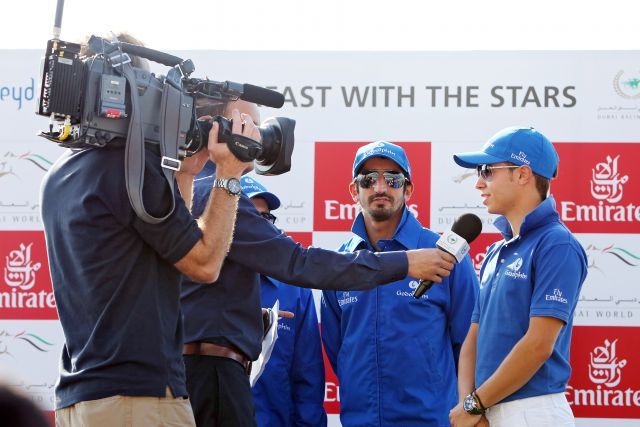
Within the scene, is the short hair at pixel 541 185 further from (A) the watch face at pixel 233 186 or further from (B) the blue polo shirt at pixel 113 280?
(B) the blue polo shirt at pixel 113 280

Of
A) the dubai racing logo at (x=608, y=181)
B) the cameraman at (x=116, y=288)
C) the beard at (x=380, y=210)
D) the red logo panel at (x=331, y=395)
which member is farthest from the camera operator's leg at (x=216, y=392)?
the dubai racing logo at (x=608, y=181)

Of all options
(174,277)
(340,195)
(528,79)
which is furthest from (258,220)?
(528,79)

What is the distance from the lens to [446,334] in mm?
3650

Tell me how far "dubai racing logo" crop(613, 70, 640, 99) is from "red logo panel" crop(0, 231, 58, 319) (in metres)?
2.85

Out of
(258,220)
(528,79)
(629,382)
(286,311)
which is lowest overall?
(629,382)

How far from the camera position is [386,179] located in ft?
12.5

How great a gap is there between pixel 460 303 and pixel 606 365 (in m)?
1.12

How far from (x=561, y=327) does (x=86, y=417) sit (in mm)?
1441

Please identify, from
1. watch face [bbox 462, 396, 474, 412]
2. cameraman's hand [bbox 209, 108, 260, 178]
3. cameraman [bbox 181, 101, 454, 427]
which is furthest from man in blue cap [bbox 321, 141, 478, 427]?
cameraman's hand [bbox 209, 108, 260, 178]

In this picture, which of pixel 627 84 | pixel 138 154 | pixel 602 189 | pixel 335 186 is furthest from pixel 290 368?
pixel 627 84

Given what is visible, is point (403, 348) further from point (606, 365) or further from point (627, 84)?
point (627, 84)

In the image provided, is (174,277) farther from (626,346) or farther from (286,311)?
(626,346)

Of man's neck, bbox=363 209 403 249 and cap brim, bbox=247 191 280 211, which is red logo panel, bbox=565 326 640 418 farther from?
cap brim, bbox=247 191 280 211

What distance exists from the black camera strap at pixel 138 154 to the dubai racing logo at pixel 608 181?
2.70 meters
